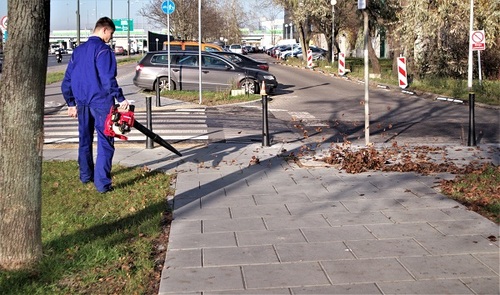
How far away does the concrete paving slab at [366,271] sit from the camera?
466cm

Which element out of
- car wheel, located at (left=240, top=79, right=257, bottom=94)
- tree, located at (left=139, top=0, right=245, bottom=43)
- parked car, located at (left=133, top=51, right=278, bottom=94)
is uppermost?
tree, located at (left=139, top=0, right=245, bottom=43)

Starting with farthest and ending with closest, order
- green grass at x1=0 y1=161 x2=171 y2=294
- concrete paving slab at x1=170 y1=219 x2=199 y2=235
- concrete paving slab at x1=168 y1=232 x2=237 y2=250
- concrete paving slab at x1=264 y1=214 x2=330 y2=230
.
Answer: concrete paving slab at x1=264 y1=214 x2=330 y2=230 → concrete paving slab at x1=170 y1=219 x2=199 y2=235 → concrete paving slab at x1=168 y1=232 x2=237 y2=250 → green grass at x1=0 y1=161 x2=171 y2=294

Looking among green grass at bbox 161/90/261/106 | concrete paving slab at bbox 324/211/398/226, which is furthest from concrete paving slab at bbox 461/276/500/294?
green grass at bbox 161/90/261/106

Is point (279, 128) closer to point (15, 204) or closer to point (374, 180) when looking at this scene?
point (374, 180)

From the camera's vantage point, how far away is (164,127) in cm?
1438

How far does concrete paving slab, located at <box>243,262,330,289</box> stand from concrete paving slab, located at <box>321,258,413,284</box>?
90 mm

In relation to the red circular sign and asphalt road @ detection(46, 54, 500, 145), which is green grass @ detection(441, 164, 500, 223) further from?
the red circular sign

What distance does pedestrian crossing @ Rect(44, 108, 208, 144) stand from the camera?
12620 mm

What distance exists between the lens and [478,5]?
27.1m

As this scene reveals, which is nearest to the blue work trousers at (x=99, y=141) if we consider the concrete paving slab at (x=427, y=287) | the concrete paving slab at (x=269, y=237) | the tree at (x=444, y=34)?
the concrete paving slab at (x=269, y=237)

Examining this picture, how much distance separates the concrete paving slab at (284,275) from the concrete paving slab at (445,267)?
69 cm

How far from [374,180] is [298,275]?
382 cm

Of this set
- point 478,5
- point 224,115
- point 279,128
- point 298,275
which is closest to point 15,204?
point 298,275

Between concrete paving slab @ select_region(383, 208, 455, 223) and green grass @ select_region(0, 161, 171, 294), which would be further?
concrete paving slab @ select_region(383, 208, 455, 223)
